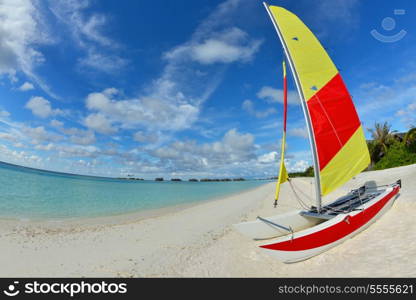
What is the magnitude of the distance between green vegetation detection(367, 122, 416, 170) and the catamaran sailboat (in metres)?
22.5

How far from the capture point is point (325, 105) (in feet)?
22.2

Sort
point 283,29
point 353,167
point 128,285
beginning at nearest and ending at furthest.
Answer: point 128,285
point 283,29
point 353,167

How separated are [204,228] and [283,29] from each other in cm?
854

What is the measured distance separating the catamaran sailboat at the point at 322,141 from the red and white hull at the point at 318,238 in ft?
0.08

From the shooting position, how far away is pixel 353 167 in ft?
24.7

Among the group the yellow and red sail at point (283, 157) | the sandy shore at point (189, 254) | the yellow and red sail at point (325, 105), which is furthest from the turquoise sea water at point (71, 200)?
the yellow and red sail at point (325, 105)

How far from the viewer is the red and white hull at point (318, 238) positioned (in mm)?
5047

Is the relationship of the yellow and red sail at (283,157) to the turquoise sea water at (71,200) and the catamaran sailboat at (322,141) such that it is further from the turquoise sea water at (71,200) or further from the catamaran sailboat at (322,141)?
the turquoise sea water at (71,200)

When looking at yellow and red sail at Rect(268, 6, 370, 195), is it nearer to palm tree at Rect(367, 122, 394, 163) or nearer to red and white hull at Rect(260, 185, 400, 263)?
red and white hull at Rect(260, 185, 400, 263)

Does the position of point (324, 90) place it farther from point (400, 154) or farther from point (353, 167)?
point (400, 154)

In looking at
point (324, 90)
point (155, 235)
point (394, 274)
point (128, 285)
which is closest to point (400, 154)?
point (324, 90)

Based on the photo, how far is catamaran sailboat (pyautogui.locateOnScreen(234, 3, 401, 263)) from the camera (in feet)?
20.3

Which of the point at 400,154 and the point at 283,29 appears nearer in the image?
the point at 283,29

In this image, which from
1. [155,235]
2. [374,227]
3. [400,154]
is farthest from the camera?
[400,154]
